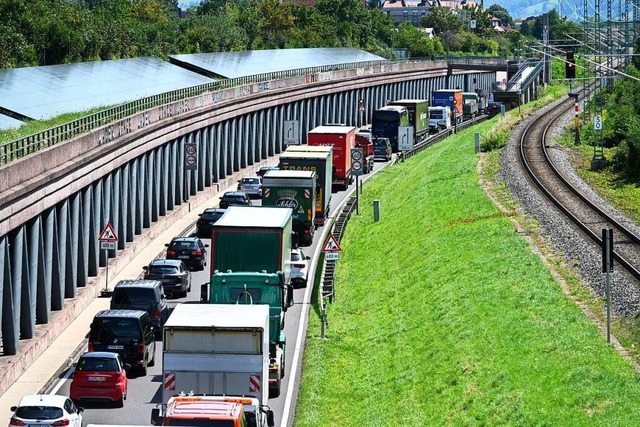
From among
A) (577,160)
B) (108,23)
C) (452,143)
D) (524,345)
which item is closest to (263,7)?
(108,23)

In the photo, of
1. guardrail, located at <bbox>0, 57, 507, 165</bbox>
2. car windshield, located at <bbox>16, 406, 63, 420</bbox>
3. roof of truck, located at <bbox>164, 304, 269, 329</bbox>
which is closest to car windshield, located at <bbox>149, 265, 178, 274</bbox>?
guardrail, located at <bbox>0, 57, 507, 165</bbox>

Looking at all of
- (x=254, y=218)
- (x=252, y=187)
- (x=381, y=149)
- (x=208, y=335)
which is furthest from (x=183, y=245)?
(x=381, y=149)

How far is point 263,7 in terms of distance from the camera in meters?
168

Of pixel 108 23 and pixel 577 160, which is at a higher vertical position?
pixel 108 23

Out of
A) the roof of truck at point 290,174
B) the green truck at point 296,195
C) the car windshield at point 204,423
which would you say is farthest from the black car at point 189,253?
the car windshield at point 204,423

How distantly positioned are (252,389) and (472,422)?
4.75 meters

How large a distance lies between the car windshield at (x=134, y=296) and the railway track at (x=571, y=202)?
45.8 feet

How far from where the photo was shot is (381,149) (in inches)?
3583

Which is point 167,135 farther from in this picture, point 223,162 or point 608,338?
point 608,338

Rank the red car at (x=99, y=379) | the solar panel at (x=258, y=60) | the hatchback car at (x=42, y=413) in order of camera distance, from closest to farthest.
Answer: the hatchback car at (x=42, y=413)
the red car at (x=99, y=379)
the solar panel at (x=258, y=60)

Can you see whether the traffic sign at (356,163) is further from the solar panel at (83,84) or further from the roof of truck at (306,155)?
the solar panel at (83,84)

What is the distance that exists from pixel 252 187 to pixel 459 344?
119 ft

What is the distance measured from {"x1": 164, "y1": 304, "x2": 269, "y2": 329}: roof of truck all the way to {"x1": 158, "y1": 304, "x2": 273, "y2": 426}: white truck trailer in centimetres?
2

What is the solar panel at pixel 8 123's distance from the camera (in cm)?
4977
